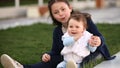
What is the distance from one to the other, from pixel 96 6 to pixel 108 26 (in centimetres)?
692

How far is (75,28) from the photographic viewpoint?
3996 millimetres

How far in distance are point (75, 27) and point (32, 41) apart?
2788mm

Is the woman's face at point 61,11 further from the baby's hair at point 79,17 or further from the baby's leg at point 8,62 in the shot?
the baby's leg at point 8,62

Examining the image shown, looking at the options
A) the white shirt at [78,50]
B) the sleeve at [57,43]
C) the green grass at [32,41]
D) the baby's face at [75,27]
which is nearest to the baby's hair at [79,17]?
the baby's face at [75,27]

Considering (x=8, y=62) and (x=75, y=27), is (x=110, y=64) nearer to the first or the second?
(x=75, y=27)

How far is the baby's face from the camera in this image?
13.1 ft

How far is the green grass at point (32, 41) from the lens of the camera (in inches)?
Result: 206

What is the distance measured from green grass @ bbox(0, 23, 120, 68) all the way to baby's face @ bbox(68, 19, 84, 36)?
14.3 inches

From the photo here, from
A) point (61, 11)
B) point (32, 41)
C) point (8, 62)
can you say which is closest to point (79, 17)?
point (61, 11)

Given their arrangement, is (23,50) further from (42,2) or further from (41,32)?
(42,2)

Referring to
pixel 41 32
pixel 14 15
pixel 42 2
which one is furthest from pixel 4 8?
pixel 41 32

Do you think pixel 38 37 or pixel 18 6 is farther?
pixel 18 6

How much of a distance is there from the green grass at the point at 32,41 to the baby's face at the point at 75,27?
36cm

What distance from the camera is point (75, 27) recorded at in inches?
157
